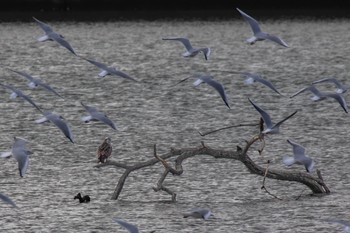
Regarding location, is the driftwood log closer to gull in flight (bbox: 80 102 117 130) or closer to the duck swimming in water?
the duck swimming in water

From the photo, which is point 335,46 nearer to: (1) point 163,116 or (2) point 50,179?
(1) point 163,116

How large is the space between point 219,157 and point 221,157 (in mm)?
29

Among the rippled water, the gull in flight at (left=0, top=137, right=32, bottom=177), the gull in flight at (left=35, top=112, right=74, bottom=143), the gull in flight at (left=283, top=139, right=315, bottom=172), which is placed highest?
the gull in flight at (left=35, top=112, right=74, bottom=143)

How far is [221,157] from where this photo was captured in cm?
1759

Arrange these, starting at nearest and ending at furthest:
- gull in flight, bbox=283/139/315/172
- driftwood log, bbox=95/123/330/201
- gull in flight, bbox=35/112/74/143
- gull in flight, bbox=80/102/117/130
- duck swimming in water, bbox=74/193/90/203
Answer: gull in flight, bbox=35/112/74/143 → gull in flight, bbox=283/139/315/172 → gull in flight, bbox=80/102/117/130 → driftwood log, bbox=95/123/330/201 → duck swimming in water, bbox=74/193/90/203

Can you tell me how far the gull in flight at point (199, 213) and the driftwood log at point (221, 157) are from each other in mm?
591

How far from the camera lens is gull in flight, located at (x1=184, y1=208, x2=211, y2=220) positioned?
52.9 ft

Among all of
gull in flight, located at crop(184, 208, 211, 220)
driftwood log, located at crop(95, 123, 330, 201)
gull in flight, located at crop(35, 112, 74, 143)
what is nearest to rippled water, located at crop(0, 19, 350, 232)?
gull in flight, located at crop(184, 208, 211, 220)

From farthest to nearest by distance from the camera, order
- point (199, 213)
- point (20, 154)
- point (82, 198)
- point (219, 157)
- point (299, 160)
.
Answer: point (82, 198) → point (219, 157) → point (299, 160) → point (199, 213) → point (20, 154)

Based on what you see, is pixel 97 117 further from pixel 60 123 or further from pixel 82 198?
pixel 82 198

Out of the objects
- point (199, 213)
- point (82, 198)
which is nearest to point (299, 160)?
point (199, 213)

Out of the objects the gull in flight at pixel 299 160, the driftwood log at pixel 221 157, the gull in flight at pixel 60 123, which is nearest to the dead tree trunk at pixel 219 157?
the driftwood log at pixel 221 157

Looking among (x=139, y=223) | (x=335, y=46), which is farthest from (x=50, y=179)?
(x=335, y=46)

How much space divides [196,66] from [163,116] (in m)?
18.2
